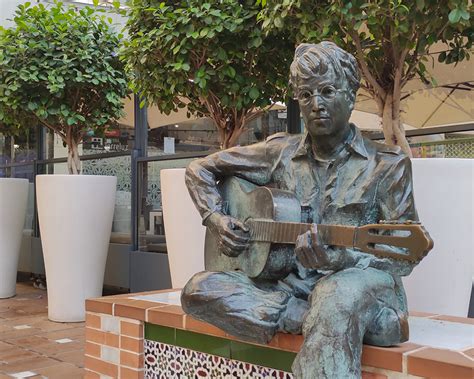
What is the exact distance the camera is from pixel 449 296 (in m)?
2.48

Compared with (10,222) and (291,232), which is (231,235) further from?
(10,222)

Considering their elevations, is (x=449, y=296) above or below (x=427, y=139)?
below

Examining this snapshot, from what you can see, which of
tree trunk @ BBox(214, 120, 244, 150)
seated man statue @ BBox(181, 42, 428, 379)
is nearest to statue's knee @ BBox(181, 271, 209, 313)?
seated man statue @ BBox(181, 42, 428, 379)

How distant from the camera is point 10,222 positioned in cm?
566

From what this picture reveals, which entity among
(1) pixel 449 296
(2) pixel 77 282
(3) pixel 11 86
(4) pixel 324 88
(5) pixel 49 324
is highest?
(3) pixel 11 86

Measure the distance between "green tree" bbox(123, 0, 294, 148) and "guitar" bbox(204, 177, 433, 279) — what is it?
1.31m

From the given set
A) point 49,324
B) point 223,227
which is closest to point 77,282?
point 49,324

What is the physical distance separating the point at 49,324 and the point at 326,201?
10.9 feet

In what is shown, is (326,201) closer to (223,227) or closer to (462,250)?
(223,227)

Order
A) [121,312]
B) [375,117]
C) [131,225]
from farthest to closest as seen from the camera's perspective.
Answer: [131,225]
[375,117]
[121,312]

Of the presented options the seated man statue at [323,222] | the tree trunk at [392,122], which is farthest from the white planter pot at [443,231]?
the seated man statue at [323,222]

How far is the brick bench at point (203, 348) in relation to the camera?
5.17 feet

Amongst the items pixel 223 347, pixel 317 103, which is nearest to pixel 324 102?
pixel 317 103

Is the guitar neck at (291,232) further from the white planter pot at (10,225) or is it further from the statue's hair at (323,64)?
the white planter pot at (10,225)
